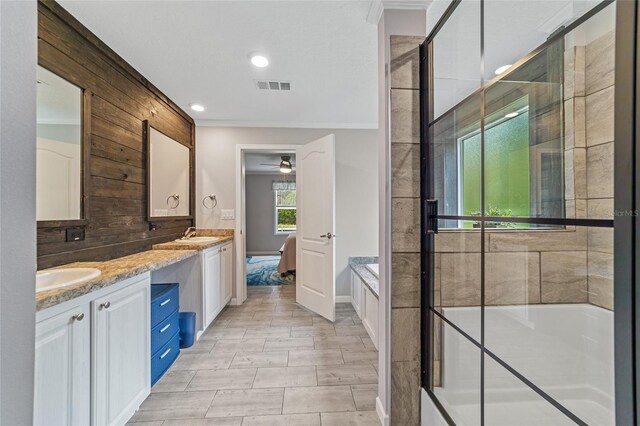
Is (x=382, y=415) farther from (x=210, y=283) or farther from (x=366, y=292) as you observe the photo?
(x=210, y=283)

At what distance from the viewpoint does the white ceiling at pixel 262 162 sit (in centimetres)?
571

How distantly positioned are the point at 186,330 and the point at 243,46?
2.47 m

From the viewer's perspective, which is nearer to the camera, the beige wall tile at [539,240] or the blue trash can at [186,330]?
the beige wall tile at [539,240]

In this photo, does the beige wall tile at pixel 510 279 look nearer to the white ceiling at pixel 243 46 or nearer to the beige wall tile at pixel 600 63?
the beige wall tile at pixel 600 63

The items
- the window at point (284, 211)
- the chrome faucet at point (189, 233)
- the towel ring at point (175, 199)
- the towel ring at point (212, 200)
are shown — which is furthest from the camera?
the window at point (284, 211)

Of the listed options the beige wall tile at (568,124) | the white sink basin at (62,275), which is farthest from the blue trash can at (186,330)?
the beige wall tile at (568,124)

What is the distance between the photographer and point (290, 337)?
2652 millimetres

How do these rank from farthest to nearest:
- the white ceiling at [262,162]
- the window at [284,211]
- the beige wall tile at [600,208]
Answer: the window at [284,211] < the white ceiling at [262,162] < the beige wall tile at [600,208]

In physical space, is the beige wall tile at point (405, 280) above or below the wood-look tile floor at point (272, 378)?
above

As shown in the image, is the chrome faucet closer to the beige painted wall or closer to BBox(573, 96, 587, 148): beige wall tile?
the beige painted wall

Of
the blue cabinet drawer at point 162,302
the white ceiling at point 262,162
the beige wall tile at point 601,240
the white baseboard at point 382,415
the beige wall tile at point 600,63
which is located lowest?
the white baseboard at point 382,415

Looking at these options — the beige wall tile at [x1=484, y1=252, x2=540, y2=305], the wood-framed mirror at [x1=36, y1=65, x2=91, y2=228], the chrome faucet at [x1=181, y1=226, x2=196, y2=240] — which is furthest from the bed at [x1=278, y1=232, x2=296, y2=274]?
the beige wall tile at [x1=484, y1=252, x2=540, y2=305]

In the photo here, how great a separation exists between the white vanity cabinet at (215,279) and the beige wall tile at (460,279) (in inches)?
87.9

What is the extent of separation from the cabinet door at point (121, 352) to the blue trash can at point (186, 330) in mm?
703
